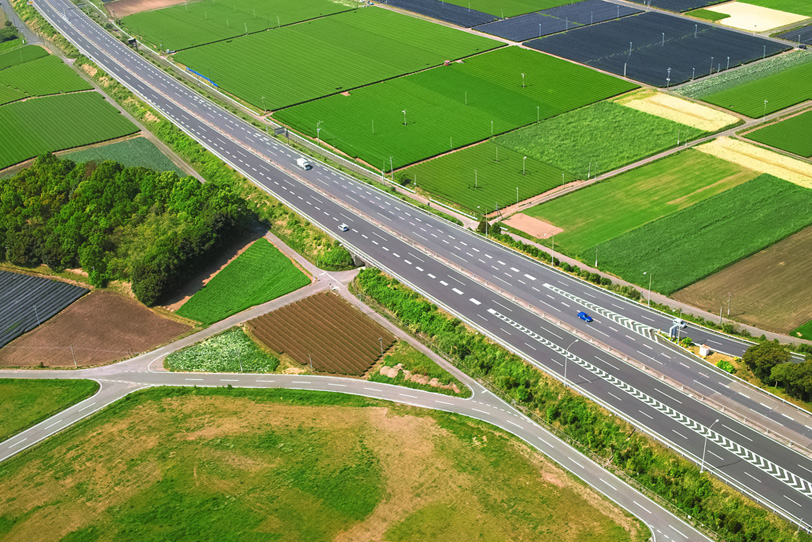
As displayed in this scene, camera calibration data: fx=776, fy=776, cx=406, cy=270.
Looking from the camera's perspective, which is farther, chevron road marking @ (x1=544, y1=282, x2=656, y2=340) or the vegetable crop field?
the vegetable crop field

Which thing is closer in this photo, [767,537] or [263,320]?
[767,537]

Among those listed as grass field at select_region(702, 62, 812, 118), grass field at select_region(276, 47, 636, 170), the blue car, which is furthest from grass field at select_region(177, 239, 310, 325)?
grass field at select_region(702, 62, 812, 118)

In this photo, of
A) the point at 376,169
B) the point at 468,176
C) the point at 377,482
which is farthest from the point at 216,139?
the point at 377,482

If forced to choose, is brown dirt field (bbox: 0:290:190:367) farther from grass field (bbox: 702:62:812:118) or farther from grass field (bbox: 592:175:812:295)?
grass field (bbox: 702:62:812:118)

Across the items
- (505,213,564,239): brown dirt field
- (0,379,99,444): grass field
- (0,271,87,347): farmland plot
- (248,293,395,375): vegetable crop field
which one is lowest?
(0,379,99,444): grass field

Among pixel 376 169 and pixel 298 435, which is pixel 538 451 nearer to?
pixel 298 435

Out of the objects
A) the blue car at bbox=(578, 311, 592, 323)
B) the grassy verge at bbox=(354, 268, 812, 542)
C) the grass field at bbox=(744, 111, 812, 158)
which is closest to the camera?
the grassy verge at bbox=(354, 268, 812, 542)
